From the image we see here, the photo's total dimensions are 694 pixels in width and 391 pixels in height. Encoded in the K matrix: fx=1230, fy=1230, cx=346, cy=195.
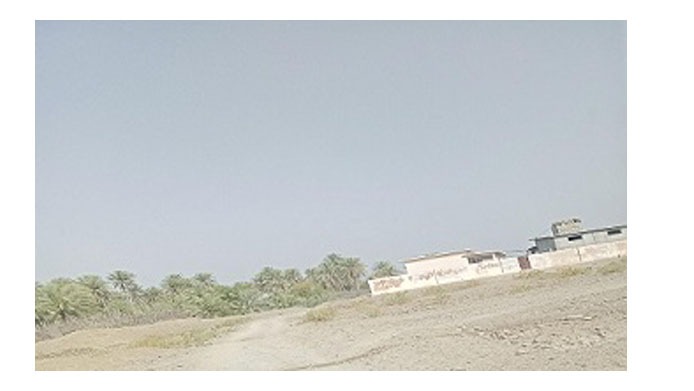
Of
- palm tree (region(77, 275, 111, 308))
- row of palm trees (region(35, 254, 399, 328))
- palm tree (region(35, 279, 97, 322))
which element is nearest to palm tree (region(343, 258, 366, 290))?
row of palm trees (region(35, 254, 399, 328))

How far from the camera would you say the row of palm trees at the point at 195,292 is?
26.9 ft

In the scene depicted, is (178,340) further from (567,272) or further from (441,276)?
(567,272)

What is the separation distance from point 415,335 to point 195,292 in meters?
1.52

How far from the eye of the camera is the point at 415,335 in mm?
8336

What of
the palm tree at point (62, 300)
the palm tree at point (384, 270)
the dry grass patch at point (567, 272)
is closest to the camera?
the palm tree at point (62, 300)

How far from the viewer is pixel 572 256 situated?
8.34m

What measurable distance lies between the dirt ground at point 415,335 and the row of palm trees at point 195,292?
0.10 m

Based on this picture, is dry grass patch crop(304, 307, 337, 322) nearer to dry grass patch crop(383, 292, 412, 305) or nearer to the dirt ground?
the dirt ground

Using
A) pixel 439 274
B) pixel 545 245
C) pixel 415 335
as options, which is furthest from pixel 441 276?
pixel 545 245

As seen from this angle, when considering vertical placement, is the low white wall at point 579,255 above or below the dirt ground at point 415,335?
above

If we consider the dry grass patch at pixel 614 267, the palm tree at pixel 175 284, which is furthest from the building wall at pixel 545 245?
the palm tree at pixel 175 284

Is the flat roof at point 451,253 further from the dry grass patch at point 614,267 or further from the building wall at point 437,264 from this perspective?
the dry grass patch at point 614,267

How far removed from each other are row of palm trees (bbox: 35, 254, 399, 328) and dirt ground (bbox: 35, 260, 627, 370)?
3.9 inches

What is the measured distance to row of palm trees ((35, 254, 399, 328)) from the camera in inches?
323
